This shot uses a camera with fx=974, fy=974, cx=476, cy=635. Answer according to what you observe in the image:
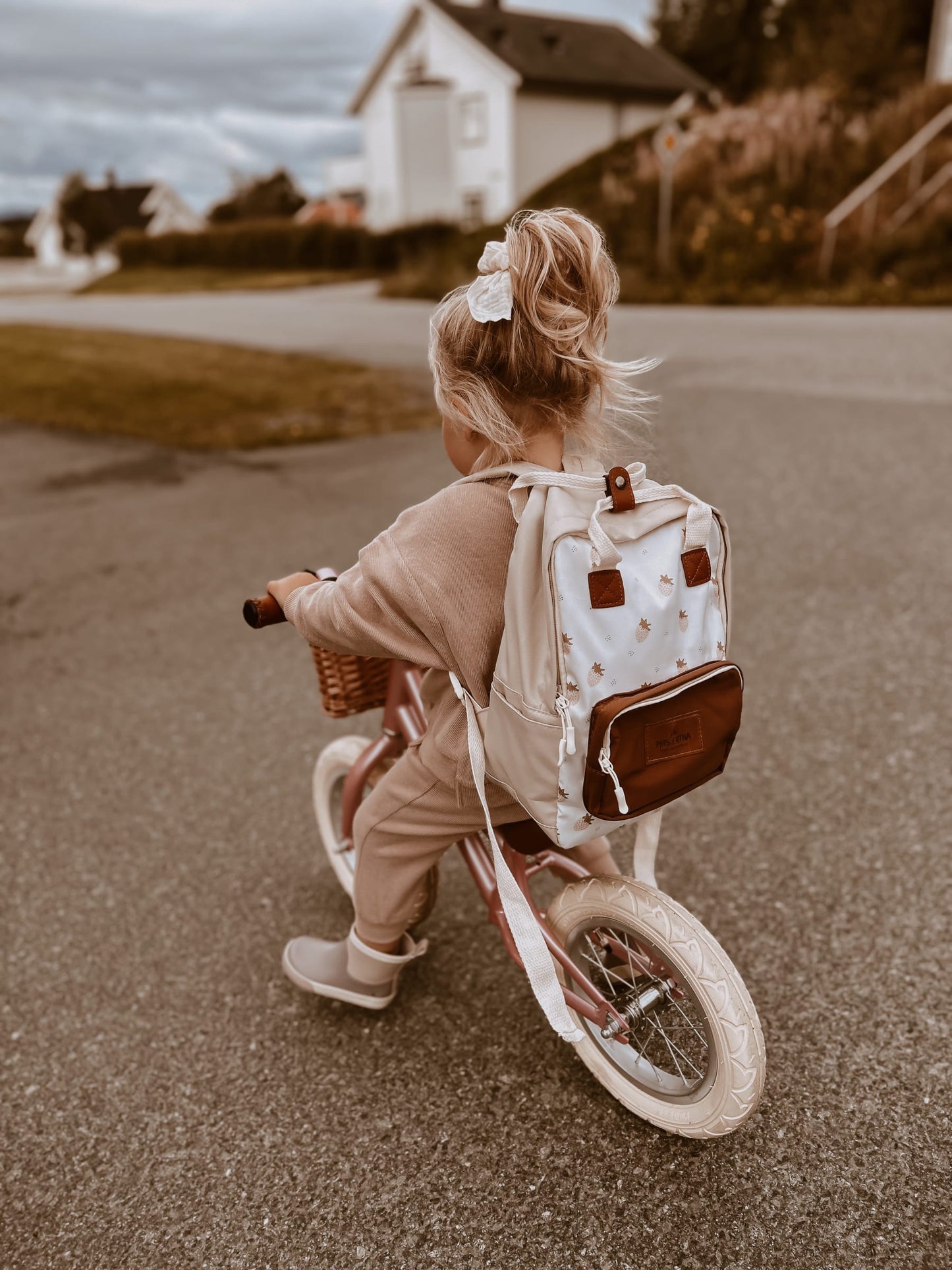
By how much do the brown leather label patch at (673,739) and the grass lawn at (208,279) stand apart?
27.5 metres

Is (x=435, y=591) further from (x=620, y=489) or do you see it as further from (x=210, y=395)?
(x=210, y=395)

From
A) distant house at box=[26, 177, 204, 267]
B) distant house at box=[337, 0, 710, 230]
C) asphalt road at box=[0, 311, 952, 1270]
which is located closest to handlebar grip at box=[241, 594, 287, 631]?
asphalt road at box=[0, 311, 952, 1270]

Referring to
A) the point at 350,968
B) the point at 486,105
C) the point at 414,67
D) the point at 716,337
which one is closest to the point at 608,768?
the point at 350,968

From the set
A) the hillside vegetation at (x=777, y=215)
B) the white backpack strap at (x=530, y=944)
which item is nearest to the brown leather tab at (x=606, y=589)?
the white backpack strap at (x=530, y=944)

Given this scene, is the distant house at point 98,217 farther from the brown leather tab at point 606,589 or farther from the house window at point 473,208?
the brown leather tab at point 606,589

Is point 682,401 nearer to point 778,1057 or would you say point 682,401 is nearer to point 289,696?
point 289,696

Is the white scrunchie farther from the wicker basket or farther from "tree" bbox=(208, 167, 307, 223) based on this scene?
"tree" bbox=(208, 167, 307, 223)

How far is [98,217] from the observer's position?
60531 millimetres

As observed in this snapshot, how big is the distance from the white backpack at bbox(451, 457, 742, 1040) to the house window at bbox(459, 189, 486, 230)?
36.1 m

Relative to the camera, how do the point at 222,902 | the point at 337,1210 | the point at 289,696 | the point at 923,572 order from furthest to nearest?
the point at 923,572
the point at 289,696
the point at 222,902
the point at 337,1210

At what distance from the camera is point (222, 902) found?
9.29ft

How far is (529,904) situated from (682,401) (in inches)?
276

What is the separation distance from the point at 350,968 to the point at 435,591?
106 centimetres

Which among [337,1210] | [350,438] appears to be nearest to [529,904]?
[337,1210]
